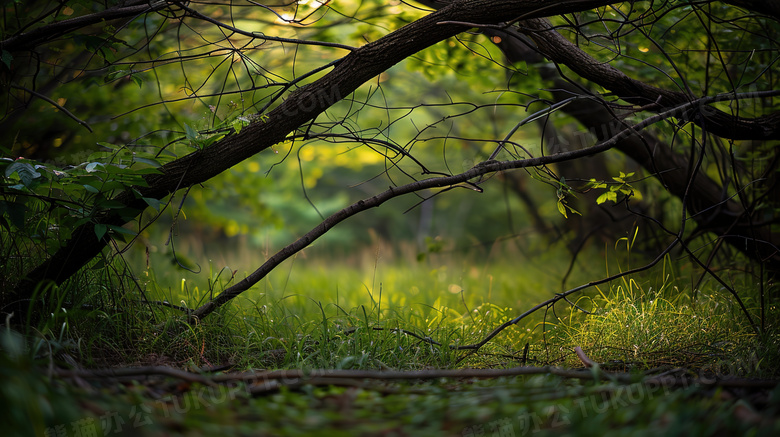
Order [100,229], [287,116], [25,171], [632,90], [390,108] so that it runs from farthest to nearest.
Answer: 1. [632,90]
2. [390,108]
3. [287,116]
4. [100,229]
5. [25,171]

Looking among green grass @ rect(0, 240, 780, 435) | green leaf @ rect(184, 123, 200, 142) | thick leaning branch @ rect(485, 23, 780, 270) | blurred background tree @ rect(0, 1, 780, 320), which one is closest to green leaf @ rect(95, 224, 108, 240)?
blurred background tree @ rect(0, 1, 780, 320)

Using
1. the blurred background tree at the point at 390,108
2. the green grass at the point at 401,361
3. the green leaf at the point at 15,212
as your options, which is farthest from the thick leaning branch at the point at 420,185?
the green leaf at the point at 15,212

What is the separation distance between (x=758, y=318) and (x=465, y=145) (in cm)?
493

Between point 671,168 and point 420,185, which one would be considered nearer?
point 420,185

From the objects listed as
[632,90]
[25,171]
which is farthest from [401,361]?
[632,90]

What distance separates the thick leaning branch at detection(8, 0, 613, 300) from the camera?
1993 mm

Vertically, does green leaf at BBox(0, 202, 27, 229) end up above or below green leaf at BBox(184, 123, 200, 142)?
below

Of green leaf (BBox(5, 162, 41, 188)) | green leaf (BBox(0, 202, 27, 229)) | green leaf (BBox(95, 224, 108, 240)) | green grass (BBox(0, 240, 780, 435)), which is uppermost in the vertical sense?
green leaf (BBox(5, 162, 41, 188))

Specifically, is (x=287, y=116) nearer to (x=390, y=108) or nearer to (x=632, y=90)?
(x=390, y=108)

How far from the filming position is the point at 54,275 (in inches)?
80.7

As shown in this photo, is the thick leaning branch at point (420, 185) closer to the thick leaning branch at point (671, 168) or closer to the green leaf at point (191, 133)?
the green leaf at point (191, 133)

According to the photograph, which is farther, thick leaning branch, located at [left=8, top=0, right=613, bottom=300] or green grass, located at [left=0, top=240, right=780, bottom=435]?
thick leaning branch, located at [left=8, top=0, right=613, bottom=300]

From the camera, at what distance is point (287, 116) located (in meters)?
2.02

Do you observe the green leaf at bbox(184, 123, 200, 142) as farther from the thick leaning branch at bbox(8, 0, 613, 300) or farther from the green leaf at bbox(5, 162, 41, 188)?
the green leaf at bbox(5, 162, 41, 188)
